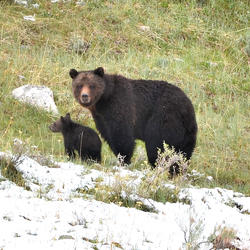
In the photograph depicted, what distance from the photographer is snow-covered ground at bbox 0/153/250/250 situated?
164 inches

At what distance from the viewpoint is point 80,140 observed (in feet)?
29.7

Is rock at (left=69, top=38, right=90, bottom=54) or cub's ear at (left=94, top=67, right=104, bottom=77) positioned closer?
cub's ear at (left=94, top=67, right=104, bottom=77)

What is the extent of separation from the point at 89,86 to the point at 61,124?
1.30m

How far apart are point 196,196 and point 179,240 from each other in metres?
1.33

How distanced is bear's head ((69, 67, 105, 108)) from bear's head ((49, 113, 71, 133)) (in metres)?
0.86

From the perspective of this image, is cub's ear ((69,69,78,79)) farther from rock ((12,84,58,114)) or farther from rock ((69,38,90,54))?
rock ((69,38,90,54))

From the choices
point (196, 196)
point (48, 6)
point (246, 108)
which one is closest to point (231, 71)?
point (246, 108)

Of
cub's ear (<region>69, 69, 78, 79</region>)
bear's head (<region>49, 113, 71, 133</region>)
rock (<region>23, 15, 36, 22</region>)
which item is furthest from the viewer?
rock (<region>23, 15, 36, 22</region>)

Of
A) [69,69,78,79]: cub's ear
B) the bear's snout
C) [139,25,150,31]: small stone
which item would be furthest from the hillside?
[69,69,78,79]: cub's ear

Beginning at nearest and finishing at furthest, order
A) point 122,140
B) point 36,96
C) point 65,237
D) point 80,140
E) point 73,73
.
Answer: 1. point 65,237
2. point 122,140
3. point 73,73
4. point 80,140
5. point 36,96

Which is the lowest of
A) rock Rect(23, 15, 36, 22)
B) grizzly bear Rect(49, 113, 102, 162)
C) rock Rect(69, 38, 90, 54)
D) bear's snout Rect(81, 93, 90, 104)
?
grizzly bear Rect(49, 113, 102, 162)

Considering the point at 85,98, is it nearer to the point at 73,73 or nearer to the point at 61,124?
the point at 73,73

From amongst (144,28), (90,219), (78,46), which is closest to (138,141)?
(78,46)

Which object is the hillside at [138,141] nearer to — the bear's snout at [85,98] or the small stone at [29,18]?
the small stone at [29,18]
